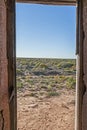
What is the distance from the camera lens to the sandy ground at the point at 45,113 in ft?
18.2

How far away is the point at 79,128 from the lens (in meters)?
2.75

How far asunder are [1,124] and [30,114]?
4.42m

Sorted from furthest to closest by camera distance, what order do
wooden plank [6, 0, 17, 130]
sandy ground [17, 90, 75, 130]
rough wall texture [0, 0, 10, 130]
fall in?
sandy ground [17, 90, 75, 130], wooden plank [6, 0, 17, 130], rough wall texture [0, 0, 10, 130]

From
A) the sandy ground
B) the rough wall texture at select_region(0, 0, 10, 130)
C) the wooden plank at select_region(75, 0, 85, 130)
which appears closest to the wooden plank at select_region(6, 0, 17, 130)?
the rough wall texture at select_region(0, 0, 10, 130)

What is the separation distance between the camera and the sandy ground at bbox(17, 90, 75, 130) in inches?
218

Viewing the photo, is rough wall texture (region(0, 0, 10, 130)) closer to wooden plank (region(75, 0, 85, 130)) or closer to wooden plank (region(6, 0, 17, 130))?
wooden plank (region(6, 0, 17, 130))

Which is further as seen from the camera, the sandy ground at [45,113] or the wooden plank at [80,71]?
the sandy ground at [45,113]

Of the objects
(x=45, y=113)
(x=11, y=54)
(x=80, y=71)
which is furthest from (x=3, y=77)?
(x=45, y=113)

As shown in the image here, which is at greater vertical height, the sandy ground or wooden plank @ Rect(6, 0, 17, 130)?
wooden plank @ Rect(6, 0, 17, 130)

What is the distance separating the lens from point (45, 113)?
6758mm

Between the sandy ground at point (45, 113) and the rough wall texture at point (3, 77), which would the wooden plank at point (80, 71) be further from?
the sandy ground at point (45, 113)

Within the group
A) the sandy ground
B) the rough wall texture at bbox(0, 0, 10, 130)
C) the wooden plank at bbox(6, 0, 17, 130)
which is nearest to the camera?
the rough wall texture at bbox(0, 0, 10, 130)

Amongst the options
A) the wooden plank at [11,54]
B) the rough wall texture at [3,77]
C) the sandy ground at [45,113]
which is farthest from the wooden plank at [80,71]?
the sandy ground at [45,113]

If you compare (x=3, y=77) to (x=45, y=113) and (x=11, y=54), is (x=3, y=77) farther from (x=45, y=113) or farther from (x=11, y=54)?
(x=45, y=113)
